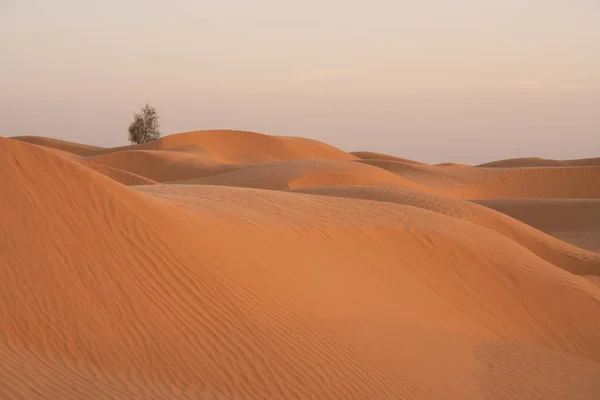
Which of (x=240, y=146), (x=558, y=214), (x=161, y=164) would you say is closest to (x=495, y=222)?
(x=558, y=214)

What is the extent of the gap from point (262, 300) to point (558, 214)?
73.8 feet

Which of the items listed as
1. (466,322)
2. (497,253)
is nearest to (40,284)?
Result: (466,322)

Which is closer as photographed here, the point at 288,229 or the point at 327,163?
the point at 288,229

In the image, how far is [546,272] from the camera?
45.8ft

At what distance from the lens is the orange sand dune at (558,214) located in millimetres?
27188

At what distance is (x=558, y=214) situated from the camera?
93.7ft

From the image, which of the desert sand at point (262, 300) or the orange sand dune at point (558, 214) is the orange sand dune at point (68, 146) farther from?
the desert sand at point (262, 300)

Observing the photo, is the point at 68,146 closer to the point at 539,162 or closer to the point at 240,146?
the point at 240,146

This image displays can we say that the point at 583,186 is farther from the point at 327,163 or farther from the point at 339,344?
the point at 339,344

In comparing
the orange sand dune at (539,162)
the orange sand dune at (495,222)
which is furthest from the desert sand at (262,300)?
the orange sand dune at (539,162)

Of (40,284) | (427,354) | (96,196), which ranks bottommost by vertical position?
(427,354)

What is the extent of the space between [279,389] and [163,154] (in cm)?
3386

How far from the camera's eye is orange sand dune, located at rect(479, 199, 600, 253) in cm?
2719

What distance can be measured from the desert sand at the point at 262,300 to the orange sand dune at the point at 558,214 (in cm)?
1304
